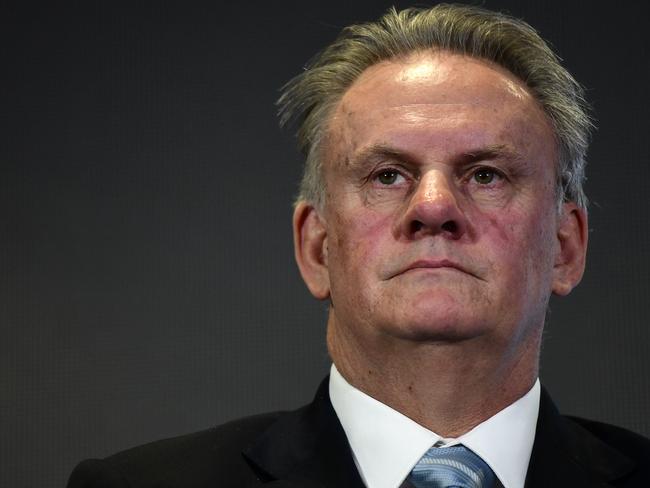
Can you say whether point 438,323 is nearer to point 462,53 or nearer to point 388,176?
point 388,176

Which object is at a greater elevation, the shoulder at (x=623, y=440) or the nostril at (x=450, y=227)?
the nostril at (x=450, y=227)

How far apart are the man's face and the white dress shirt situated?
0.42ft

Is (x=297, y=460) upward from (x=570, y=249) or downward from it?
downward

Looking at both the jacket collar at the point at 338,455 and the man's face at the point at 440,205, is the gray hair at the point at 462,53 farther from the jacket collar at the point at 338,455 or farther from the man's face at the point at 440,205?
the jacket collar at the point at 338,455

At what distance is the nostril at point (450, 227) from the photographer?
1.89 m

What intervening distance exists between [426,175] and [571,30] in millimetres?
1175

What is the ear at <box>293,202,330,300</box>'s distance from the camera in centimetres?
216

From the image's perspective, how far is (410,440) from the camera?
1975mm

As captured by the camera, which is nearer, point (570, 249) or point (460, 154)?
point (460, 154)

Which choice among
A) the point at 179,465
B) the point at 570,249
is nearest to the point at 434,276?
the point at 570,249

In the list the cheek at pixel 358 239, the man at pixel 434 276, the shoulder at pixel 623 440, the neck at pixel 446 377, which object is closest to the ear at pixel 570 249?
the man at pixel 434 276

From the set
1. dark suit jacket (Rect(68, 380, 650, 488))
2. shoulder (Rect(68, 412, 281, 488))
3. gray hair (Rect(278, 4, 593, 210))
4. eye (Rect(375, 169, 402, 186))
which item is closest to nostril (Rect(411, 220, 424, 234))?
eye (Rect(375, 169, 402, 186))

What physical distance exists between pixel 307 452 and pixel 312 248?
0.36 m

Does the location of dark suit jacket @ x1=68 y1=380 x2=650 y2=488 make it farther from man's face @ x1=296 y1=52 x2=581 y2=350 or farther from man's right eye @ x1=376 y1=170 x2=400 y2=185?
man's right eye @ x1=376 y1=170 x2=400 y2=185
